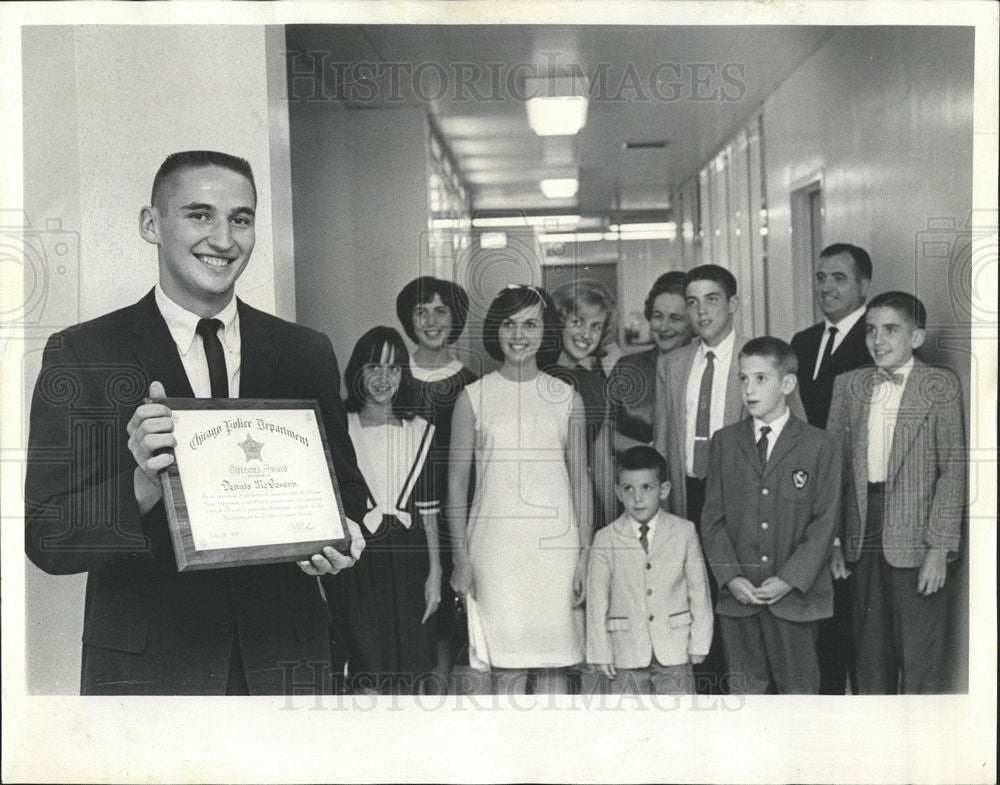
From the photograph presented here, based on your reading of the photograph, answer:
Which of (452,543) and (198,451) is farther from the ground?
(198,451)

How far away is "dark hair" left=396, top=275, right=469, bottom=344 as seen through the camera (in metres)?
3.43

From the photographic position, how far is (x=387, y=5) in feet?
11.3

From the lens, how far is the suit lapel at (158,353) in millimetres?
3355

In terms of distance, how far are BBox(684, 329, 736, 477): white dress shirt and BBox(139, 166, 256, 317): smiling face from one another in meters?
1.54

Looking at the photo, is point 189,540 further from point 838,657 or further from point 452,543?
point 838,657

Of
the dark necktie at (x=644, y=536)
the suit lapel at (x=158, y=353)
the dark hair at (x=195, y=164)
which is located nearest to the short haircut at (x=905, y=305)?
the dark necktie at (x=644, y=536)

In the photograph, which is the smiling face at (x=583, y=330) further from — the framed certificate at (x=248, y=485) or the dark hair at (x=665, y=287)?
the framed certificate at (x=248, y=485)

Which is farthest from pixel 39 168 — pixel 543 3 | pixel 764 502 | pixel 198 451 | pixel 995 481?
pixel 995 481

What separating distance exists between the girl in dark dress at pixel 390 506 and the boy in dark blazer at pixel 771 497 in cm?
96

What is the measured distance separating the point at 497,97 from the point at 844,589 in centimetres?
203

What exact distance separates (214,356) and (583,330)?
4.03 ft

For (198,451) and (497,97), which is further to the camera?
Result: (497,97)

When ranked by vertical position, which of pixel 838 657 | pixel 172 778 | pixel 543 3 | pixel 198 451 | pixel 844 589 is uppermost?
pixel 543 3

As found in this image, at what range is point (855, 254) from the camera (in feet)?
11.3
